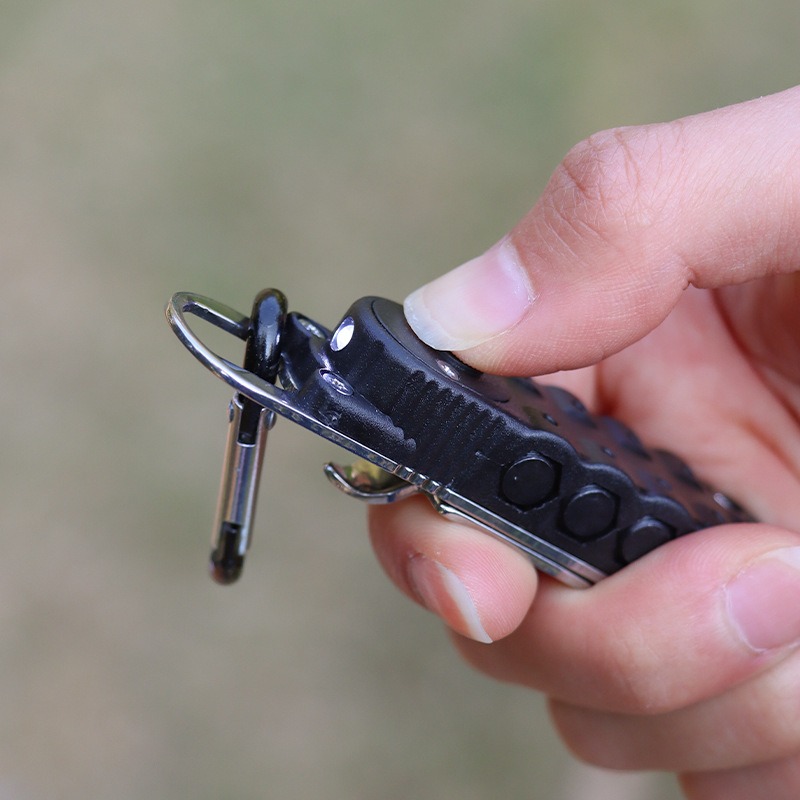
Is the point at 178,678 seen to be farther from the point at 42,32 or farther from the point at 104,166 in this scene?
the point at 42,32

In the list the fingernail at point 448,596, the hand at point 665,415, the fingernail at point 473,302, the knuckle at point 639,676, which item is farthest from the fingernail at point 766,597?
the fingernail at point 473,302

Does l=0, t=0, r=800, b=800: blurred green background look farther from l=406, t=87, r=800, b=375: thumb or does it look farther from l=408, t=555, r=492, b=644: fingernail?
l=406, t=87, r=800, b=375: thumb

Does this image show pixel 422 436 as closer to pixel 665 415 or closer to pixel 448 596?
pixel 448 596

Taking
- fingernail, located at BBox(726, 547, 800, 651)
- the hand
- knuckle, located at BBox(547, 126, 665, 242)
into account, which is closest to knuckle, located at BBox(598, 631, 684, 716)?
the hand

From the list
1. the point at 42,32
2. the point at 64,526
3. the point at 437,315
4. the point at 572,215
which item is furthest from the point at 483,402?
the point at 42,32

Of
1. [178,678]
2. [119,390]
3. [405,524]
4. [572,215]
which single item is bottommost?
[178,678]

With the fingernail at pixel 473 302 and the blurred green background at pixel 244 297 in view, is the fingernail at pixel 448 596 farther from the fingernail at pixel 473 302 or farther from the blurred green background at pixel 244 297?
the blurred green background at pixel 244 297

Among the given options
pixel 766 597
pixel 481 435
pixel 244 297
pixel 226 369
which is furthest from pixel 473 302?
pixel 244 297
